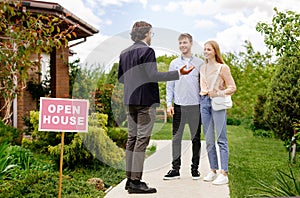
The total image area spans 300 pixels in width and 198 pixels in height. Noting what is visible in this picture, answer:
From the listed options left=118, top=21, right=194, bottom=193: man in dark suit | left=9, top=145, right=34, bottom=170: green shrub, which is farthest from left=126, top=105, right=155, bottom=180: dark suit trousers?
left=9, top=145, right=34, bottom=170: green shrub

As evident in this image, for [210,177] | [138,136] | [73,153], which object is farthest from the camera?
[73,153]

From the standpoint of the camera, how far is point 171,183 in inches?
170

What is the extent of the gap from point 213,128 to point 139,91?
915 millimetres

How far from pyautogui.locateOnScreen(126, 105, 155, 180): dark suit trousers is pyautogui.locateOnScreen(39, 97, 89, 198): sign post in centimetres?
58

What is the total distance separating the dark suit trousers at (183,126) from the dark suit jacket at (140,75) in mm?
326

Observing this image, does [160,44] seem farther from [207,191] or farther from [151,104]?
[207,191]

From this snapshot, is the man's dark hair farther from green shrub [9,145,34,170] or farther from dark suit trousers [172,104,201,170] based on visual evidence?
green shrub [9,145,34,170]

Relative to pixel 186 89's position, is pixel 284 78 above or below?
above

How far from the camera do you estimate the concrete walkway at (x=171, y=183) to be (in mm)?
3883

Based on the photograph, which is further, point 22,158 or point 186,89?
point 22,158

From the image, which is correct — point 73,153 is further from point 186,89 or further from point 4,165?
point 186,89

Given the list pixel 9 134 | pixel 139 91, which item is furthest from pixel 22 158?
pixel 139 91

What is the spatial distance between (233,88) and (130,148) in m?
1.07

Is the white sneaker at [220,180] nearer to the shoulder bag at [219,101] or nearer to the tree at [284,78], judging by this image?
the shoulder bag at [219,101]
